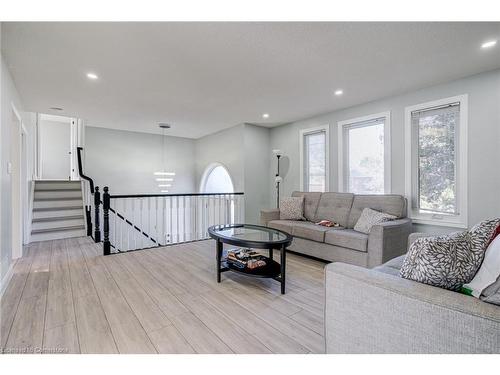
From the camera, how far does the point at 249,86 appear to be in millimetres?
3209

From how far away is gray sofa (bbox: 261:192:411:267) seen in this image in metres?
2.80

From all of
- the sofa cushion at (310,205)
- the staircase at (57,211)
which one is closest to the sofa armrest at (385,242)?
the sofa cushion at (310,205)

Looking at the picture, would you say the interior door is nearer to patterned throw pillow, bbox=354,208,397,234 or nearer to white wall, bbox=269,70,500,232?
patterned throw pillow, bbox=354,208,397,234

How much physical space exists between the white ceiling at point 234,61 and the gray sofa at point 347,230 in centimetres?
159

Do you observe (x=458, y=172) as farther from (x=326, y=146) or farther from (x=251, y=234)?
(x=251, y=234)

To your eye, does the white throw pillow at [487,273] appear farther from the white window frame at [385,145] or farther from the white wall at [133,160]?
the white wall at [133,160]

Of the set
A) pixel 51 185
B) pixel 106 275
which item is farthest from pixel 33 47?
pixel 51 185

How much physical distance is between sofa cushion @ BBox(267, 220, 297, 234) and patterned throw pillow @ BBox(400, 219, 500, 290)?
2.51 metres

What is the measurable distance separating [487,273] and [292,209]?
311 centimetres

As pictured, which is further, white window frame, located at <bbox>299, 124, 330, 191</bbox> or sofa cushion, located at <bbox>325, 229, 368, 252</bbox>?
white window frame, located at <bbox>299, 124, 330, 191</bbox>

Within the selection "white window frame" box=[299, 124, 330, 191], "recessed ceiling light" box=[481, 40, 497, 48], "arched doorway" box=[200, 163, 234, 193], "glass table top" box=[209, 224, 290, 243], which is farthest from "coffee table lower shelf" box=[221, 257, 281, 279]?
→ "arched doorway" box=[200, 163, 234, 193]

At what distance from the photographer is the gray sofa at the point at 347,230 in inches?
110

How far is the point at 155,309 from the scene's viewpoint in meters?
2.08

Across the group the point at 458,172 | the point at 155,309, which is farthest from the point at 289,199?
the point at 155,309
